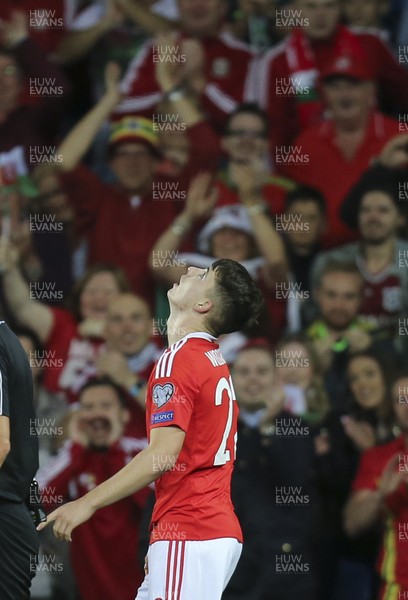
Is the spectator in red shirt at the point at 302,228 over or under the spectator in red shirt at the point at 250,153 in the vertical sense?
under

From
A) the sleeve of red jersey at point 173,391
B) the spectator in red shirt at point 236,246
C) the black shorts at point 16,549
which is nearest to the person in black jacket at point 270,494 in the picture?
the spectator in red shirt at point 236,246

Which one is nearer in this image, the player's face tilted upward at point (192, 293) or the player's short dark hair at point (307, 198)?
the player's face tilted upward at point (192, 293)

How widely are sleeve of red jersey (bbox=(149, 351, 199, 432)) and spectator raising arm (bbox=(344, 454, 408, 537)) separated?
2.61 meters

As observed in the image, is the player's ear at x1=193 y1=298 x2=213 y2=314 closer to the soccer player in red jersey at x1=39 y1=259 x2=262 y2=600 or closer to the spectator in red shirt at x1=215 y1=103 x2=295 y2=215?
the soccer player in red jersey at x1=39 y1=259 x2=262 y2=600

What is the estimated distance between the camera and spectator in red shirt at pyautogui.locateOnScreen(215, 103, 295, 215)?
7777 mm

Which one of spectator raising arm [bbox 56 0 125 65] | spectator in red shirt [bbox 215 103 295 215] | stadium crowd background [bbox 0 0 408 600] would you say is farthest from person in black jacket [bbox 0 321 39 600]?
spectator raising arm [bbox 56 0 125 65]

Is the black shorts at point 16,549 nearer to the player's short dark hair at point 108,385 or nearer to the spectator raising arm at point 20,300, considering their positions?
the player's short dark hair at point 108,385

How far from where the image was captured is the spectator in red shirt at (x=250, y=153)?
306 inches

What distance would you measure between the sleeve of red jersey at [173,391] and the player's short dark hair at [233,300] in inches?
9.1

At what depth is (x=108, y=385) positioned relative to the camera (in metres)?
6.88

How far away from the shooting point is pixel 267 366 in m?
6.80

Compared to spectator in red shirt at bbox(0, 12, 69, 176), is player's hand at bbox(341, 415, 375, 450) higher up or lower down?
lower down

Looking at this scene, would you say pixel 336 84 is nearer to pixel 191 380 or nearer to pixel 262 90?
pixel 262 90

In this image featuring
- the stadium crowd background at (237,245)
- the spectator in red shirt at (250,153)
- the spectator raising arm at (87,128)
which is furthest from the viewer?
the spectator raising arm at (87,128)
